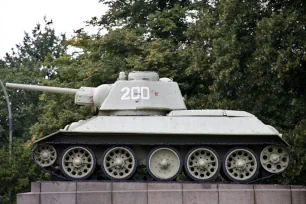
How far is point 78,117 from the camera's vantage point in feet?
115

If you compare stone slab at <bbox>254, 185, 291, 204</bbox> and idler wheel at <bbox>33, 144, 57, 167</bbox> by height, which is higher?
idler wheel at <bbox>33, 144, 57, 167</bbox>

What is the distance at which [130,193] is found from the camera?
23.0 m

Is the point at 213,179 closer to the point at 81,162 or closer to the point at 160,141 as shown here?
the point at 160,141

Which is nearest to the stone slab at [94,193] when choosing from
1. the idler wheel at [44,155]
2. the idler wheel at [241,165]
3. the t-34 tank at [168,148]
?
the t-34 tank at [168,148]

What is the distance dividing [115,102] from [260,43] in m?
8.15

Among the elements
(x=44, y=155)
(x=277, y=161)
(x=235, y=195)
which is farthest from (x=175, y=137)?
(x=44, y=155)

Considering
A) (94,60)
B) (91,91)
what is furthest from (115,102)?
(94,60)

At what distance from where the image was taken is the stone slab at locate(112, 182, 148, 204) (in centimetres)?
2305

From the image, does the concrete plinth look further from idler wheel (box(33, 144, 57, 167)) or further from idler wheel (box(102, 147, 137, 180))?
idler wheel (box(33, 144, 57, 167))

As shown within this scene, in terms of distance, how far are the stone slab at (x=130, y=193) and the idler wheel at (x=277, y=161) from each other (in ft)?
11.7

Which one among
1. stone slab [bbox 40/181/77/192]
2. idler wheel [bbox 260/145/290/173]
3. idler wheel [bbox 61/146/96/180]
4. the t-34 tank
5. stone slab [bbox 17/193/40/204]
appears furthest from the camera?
idler wheel [bbox 61/146/96/180]

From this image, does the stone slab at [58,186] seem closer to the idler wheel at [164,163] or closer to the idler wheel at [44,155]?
the idler wheel at [44,155]

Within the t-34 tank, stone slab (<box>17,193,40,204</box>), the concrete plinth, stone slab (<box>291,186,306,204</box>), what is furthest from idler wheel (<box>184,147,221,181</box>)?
stone slab (<box>17,193,40,204</box>)

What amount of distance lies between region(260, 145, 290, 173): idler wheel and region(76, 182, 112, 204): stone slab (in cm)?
453
